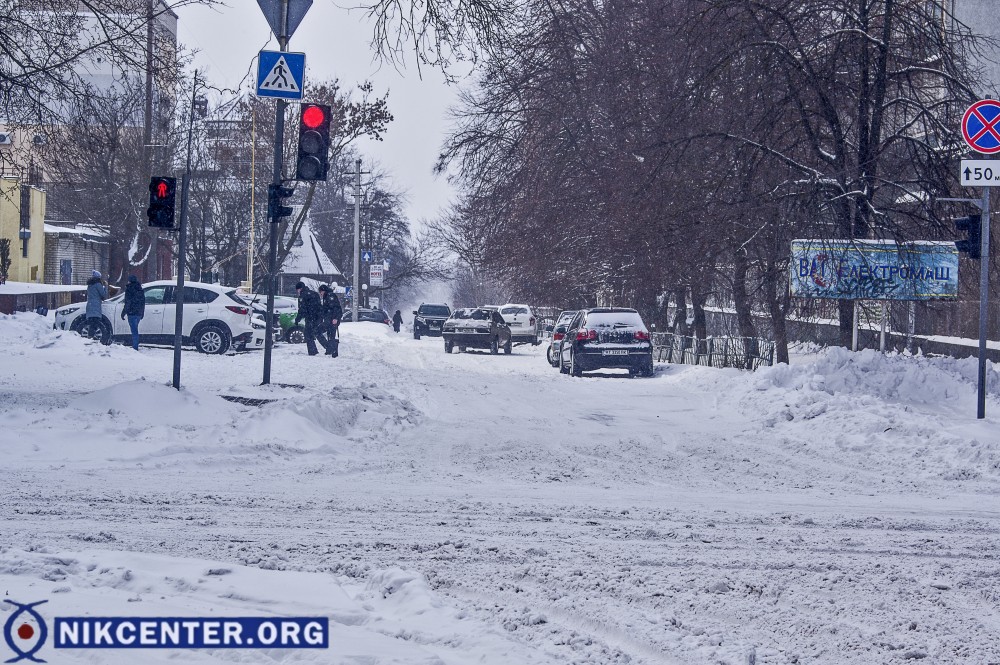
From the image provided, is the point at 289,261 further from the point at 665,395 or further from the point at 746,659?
the point at 746,659

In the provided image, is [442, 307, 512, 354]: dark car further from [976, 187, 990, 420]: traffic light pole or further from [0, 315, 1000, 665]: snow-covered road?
[976, 187, 990, 420]: traffic light pole

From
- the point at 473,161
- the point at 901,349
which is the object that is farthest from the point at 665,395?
the point at 473,161

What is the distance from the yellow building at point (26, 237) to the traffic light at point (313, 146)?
40190 mm

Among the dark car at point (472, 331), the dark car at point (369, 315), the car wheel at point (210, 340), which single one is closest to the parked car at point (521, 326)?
the dark car at point (472, 331)

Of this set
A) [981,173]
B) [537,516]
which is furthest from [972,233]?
[537,516]

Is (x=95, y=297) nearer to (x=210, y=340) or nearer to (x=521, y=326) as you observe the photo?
(x=210, y=340)

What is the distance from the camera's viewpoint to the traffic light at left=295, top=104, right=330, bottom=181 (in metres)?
15.6

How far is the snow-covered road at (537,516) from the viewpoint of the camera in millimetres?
5500

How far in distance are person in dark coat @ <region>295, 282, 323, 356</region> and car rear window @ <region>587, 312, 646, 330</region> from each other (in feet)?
23.0

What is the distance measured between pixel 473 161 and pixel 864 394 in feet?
74.4

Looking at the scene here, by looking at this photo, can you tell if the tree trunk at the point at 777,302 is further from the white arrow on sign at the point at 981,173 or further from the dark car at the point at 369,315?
the dark car at the point at 369,315

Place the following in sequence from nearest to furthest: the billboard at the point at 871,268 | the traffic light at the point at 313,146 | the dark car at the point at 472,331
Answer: the traffic light at the point at 313,146 < the billboard at the point at 871,268 < the dark car at the point at 472,331

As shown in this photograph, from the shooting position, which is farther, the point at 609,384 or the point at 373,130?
the point at 373,130

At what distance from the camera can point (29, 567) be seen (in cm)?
606
